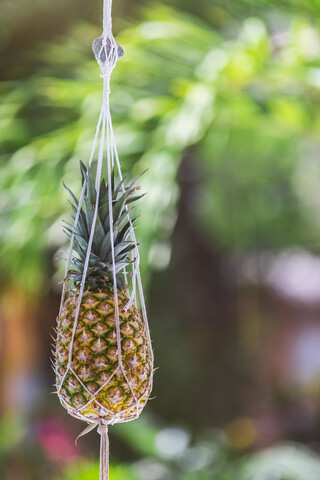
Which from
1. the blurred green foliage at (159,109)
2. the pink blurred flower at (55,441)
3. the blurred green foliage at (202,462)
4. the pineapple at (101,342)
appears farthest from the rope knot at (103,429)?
the pink blurred flower at (55,441)

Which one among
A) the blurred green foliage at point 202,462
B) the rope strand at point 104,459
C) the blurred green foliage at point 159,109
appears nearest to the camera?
the rope strand at point 104,459

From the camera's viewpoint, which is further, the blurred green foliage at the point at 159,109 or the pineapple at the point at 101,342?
the blurred green foliage at the point at 159,109

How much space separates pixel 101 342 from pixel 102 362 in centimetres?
1

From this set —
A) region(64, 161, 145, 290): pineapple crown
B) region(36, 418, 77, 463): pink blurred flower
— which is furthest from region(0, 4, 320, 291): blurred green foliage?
region(36, 418, 77, 463): pink blurred flower

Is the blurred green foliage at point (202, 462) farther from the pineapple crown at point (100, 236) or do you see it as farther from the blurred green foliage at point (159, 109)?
the pineapple crown at point (100, 236)

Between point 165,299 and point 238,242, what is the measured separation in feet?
1.30

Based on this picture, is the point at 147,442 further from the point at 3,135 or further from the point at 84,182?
the point at 84,182

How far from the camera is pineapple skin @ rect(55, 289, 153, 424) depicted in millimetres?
316

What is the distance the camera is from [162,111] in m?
0.85

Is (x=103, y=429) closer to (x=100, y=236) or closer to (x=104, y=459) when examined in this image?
(x=104, y=459)

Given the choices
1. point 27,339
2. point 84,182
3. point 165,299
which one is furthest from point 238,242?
point 84,182

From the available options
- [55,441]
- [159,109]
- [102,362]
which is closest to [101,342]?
[102,362]

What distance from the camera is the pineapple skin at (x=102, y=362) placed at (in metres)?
0.32

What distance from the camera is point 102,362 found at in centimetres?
32
